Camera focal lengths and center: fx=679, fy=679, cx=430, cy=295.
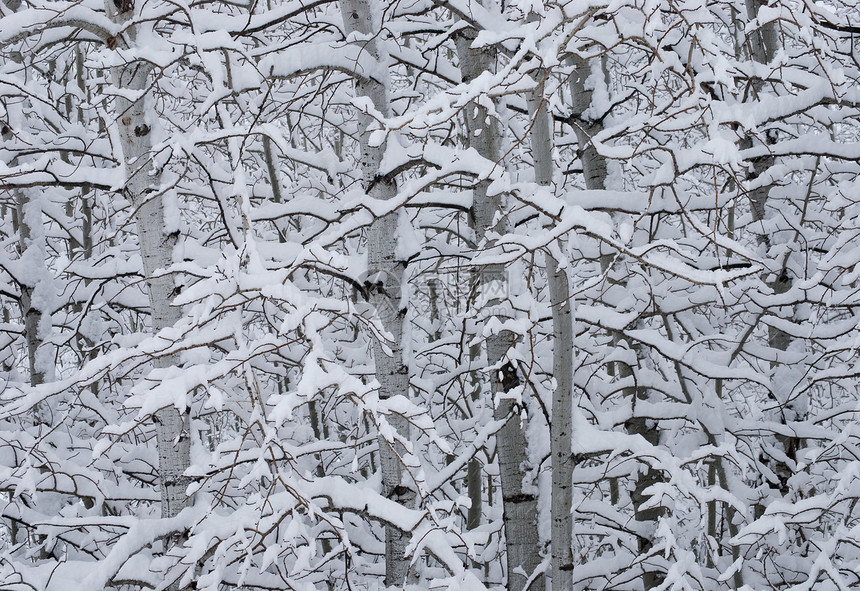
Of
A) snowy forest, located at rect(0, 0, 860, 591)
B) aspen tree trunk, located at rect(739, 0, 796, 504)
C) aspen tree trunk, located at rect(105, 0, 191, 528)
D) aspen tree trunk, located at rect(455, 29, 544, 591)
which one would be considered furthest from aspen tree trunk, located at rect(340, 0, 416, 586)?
aspen tree trunk, located at rect(739, 0, 796, 504)

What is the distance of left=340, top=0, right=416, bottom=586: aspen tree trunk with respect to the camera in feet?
11.0

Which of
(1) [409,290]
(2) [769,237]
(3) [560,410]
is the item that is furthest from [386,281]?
(2) [769,237]

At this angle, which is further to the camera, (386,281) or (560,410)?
(386,281)

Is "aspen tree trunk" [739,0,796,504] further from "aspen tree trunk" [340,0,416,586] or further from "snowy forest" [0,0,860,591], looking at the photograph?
"aspen tree trunk" [340,0,416,586]

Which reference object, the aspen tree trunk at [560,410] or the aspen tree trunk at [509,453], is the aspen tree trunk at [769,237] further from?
the aspen tree trunk at [560,410]

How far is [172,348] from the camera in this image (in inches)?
85.9

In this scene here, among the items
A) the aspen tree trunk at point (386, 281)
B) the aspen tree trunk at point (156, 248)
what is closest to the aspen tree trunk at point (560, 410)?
the aspen tree trunk at point (386, 281)

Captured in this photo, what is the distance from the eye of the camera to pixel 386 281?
3.39 m

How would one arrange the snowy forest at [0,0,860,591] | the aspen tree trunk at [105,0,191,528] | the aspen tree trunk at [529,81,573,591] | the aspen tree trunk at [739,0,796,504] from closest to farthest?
1. the snowy forest at [0,0,860,591]
2. the aspen tree trunk at [529,81,573,591]
3. the aspen tree trunk at [105,0,191,528]
4. the aspen tree trunk at [739,0,796,504]

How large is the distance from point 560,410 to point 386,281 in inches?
41.4

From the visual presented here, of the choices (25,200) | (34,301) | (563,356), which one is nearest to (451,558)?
(563,356)

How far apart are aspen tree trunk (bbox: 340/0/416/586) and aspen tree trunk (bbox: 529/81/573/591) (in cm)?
75

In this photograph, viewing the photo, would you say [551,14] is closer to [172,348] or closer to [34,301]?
[172,348]

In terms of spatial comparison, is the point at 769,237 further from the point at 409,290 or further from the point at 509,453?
the point at 409,290
